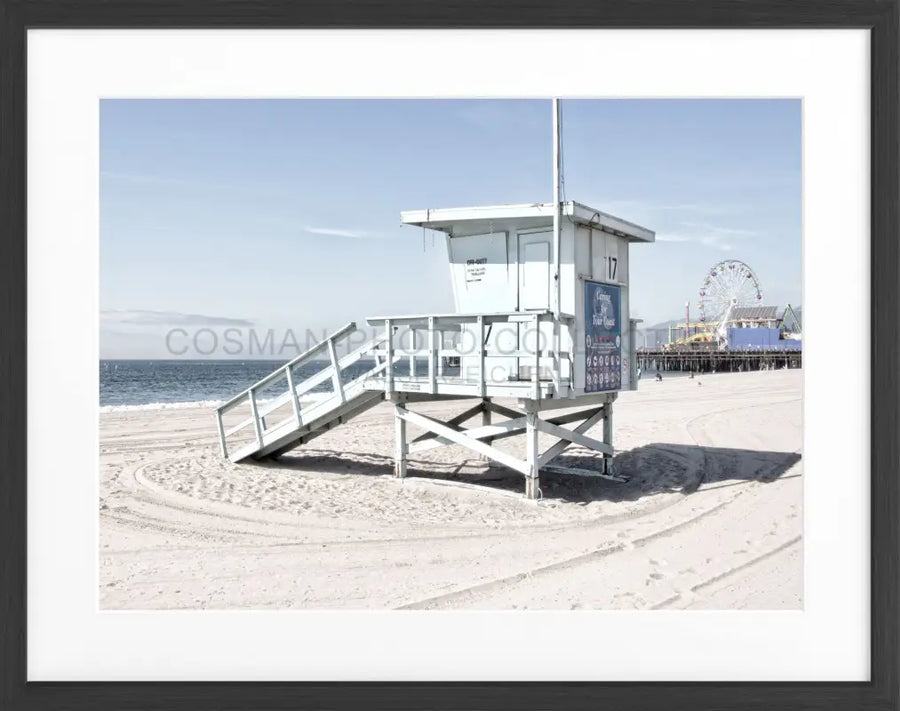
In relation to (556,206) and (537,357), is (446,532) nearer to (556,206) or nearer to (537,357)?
(537,357)

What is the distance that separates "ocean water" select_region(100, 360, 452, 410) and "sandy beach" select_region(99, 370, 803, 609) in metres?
20.8

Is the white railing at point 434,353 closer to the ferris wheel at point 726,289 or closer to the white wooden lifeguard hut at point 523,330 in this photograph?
the white wooden lifeguard hut at point 523,330

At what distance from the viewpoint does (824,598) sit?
12.1 ft

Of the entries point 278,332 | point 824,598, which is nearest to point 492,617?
point 824,598

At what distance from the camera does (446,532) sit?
22.9 ft

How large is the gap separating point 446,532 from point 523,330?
112 inches

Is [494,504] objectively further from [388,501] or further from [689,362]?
[689,362]

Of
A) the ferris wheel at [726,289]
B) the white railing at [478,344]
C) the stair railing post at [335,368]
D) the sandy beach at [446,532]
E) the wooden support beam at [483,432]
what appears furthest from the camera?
the ferris wheel at [726,289]

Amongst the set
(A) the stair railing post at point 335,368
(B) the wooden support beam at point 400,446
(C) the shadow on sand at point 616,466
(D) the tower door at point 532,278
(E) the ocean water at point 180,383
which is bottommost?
(E) the ocean water at point 180,383

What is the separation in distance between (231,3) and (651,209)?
43.0 m

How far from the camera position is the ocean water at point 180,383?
37.9 metres

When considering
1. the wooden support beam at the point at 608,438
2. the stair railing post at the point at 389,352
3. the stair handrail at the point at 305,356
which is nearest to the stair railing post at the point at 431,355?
the stair railing post at the point at 389,352

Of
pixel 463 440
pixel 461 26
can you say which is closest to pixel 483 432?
pixel 463 440

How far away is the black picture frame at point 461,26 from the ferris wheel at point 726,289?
70.3 meters
